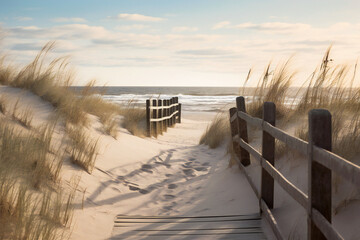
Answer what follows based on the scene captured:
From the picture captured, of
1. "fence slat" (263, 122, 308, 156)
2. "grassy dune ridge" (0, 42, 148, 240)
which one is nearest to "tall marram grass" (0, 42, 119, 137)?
"grassy dune ridge" (0, 42, 148, 240)

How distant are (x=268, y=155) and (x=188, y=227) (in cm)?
124

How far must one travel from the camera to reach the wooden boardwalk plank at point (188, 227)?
378 centimetres

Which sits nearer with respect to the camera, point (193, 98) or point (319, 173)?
point (319, 173)

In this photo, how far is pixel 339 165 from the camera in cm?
217

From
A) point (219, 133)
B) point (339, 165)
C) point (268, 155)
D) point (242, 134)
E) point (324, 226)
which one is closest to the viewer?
point (339, 165)

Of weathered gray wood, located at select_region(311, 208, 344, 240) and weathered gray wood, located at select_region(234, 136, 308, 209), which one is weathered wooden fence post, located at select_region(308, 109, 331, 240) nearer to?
weathered gray wood, located at select_region(311, 208, 344, 240)

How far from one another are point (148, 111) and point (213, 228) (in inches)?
314

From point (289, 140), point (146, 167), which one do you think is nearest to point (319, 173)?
point (289, 140)

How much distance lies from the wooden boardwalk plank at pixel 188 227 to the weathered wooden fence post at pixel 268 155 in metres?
0.27

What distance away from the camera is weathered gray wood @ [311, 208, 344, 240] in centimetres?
228

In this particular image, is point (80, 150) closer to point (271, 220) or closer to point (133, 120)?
point (271, 220)

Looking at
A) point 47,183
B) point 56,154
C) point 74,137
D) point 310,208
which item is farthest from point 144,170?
point 310,208

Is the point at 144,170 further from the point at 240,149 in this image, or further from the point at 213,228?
the point at 213,228

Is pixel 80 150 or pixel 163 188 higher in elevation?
pixel 80 150
